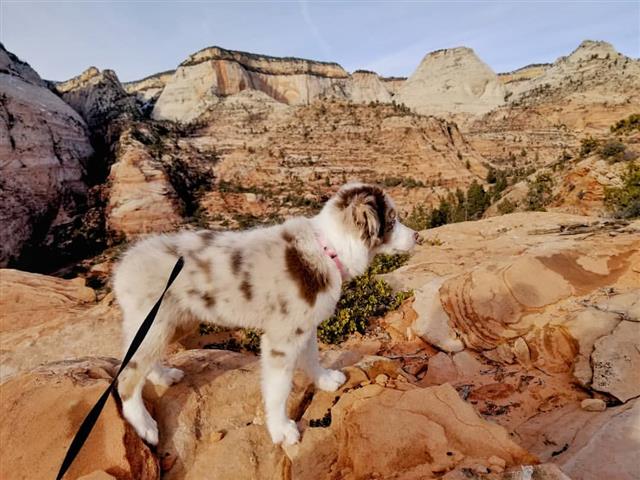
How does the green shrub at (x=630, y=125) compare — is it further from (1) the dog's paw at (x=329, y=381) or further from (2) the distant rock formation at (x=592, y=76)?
(2) the distant rock formation at (x=592, y=76)

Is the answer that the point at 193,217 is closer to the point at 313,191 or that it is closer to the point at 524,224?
the point at 313,191

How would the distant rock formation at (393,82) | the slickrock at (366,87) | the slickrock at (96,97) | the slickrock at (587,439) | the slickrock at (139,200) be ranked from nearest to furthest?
1. the slickrock at (587,439)
2. the slickrock at (139,200)
3. the slickrock at (96,97)
4. the slickrock at (366,87)
5. the distant rock formation at (393,82)

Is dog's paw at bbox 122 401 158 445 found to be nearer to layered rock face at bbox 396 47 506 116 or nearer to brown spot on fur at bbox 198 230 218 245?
brown spot on fur at bbox 198 230 218 245

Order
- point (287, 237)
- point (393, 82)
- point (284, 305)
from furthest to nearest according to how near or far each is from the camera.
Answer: point (393, 82), point (287, 237), point (284, 305)

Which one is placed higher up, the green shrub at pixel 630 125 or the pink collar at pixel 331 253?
the green shrub at pixel 630 125

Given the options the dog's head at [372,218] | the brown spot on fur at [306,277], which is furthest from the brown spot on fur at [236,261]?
the dog's head at [372,218]

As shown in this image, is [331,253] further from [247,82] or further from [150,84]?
[150,84]

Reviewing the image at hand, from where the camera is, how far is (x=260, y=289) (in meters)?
3.34

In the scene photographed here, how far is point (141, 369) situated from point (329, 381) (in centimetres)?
191

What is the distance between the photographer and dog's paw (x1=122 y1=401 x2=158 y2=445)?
3.23m

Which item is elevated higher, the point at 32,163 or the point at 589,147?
the point at 32,163

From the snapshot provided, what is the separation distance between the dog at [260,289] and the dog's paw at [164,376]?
553mm

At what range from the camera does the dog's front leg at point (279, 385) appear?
337 centimetres

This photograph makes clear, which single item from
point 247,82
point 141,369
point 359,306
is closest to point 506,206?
point 359,306
